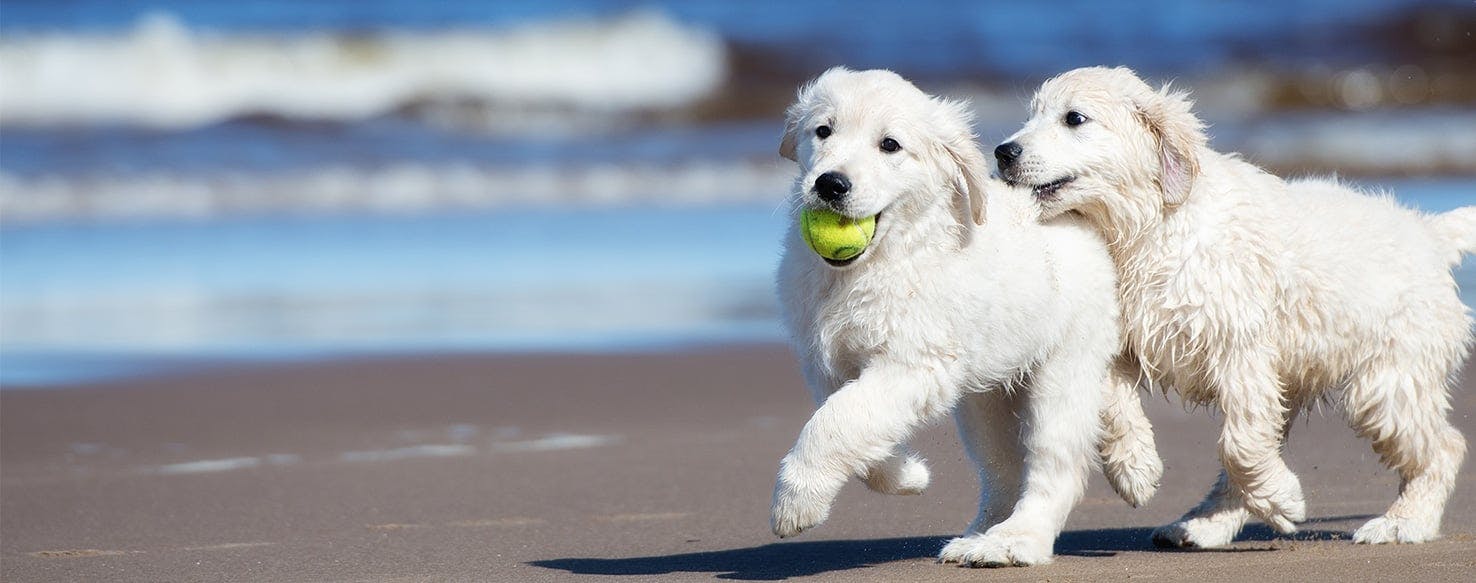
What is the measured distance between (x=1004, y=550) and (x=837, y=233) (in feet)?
3.26

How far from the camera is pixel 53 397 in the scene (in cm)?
814

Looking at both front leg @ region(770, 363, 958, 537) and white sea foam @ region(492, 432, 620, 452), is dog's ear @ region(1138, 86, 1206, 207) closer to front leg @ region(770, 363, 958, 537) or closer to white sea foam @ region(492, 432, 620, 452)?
front leg @ region(770, 363, 958, 537)

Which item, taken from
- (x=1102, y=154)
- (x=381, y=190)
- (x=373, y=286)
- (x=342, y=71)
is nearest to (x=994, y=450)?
(x=1102, y=154)

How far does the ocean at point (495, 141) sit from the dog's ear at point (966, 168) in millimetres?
2674

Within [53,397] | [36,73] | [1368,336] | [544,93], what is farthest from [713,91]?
[1368,336]

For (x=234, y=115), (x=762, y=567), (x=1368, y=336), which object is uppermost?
(x=234, y=115)

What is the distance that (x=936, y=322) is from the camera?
15.3 feet

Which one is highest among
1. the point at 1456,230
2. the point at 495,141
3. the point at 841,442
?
the point at 495,141

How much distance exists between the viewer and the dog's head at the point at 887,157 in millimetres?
4621

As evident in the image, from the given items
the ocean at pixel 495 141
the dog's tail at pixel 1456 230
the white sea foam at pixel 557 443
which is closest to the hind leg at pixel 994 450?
the dog's tail at pixel 1456 230

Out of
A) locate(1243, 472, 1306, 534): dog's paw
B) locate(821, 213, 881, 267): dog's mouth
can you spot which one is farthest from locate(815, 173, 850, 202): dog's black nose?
locate(1243, 472, 1306, 534): dog's paw

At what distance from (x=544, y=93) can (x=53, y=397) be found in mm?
15909

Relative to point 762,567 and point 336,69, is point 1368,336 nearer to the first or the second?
point 762,567

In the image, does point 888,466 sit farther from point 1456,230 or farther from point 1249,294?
point 1456,230
